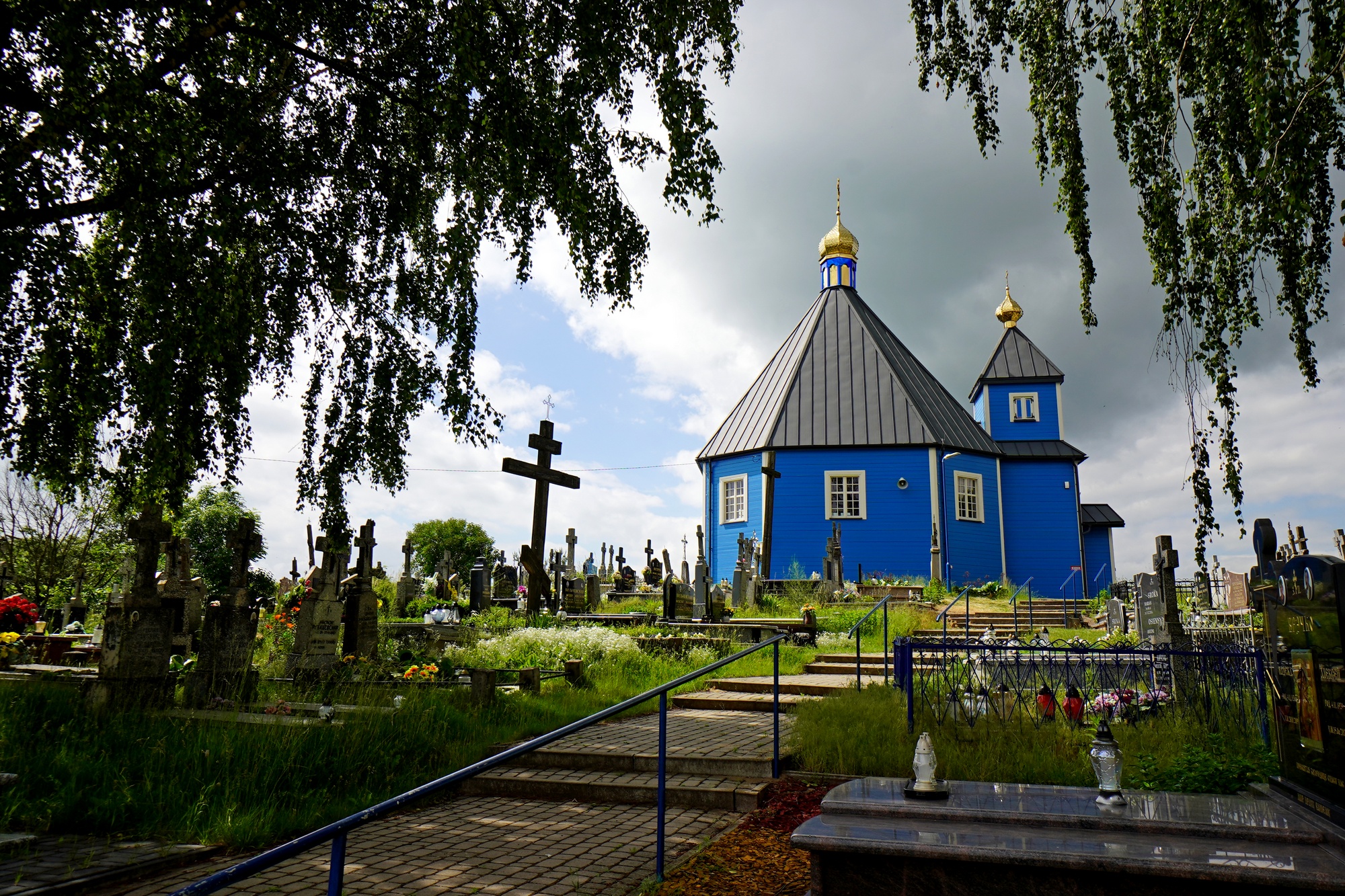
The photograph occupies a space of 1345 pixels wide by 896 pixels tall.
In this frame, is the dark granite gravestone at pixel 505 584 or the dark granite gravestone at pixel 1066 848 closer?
the dark granite gravestone at pixel 1066 848

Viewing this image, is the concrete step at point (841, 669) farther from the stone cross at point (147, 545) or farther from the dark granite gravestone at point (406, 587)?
the dark granite gravestone at point (406, 587)

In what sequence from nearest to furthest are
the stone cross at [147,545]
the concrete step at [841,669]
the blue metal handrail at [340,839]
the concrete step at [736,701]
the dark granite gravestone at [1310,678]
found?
the blue metal handrail at [340,839] → the dark granite gravestone at [1310,678] → the stone cross at [147,545] → the concrete step at [736,701] → the concrete step at [841,669]

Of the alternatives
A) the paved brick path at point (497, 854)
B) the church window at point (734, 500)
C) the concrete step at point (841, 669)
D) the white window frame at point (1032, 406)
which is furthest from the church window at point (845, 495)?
the paved brick path at point (497, 854)

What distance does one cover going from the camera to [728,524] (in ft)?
88.5

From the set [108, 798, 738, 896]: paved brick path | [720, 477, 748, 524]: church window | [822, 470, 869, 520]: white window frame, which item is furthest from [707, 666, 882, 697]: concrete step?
[720, 477, 748, 524]: church window

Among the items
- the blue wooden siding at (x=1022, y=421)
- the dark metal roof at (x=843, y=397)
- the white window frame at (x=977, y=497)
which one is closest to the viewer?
the white window frame at (x=977, y=497)

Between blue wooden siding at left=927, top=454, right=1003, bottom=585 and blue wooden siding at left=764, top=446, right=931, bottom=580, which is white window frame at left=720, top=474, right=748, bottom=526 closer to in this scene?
blue wooden siding at left=764, top=446, right=931, bottom=580

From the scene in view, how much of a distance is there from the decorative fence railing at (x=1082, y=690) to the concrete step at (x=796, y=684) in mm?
1763

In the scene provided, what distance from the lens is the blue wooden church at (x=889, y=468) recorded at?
82.7ft

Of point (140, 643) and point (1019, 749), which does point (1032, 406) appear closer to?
point (1019, 749)

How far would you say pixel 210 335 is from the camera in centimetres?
711

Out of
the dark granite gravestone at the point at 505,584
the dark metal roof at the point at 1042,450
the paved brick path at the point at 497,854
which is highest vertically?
the dark metal roof at the point at 1042,450

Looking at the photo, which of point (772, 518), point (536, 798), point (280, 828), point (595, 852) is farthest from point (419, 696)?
point (772, 518)

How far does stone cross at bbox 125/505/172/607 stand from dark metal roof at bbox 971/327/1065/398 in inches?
→ 1135
